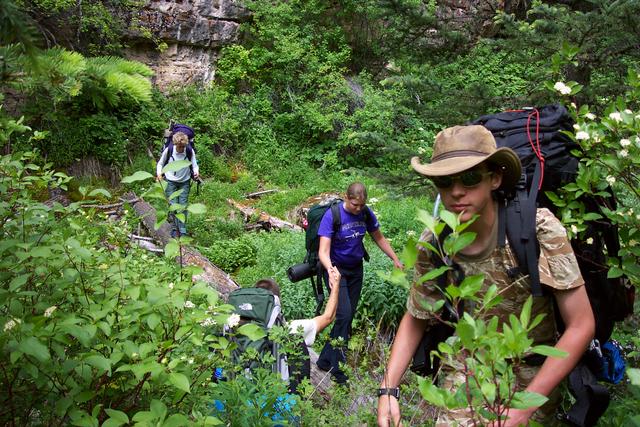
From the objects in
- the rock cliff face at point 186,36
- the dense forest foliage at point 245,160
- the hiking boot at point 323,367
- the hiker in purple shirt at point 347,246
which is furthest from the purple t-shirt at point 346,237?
the rock cliff face at point 186,36

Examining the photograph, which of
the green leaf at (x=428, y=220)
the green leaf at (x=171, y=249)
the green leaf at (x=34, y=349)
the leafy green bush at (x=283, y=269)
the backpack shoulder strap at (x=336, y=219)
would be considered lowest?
the leafy green bush at (x=283, y=269)

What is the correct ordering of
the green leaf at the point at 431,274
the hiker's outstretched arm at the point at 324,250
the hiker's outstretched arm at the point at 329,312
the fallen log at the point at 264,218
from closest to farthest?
the green leaf at the point at 431,274, the hiker's outstretched arm at the point at 329,312, the hiker's outstretched arm at the point at 324,250, the fallen log at the point at 264,218

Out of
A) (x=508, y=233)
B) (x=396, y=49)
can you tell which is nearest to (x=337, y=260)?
(x=396, y=49)

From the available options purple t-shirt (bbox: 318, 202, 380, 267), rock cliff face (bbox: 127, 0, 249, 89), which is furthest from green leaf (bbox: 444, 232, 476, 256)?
rock cliff face (bbox: 127, 0, 249, 89)

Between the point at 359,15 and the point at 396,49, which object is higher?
the point at 396,49

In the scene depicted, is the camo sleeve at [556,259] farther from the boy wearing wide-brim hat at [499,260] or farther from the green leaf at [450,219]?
the green leaf at [450,219]

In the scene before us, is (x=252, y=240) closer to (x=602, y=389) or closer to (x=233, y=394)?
(x=233, y=394)

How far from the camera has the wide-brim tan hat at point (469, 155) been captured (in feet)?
6.56

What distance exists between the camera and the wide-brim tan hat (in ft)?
6.56

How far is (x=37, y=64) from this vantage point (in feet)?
4.14

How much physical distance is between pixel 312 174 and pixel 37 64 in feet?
41.5

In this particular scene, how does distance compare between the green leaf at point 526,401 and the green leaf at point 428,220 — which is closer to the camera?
the green leaf at point 526,401

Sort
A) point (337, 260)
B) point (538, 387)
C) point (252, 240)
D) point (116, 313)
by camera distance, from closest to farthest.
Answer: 1. point (538, 387)
2. point (116, 313)
3. point (337, 260)
4. point (252, 240)

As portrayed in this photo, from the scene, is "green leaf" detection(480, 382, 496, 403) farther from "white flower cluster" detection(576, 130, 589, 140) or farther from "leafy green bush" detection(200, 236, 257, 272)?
"leafy green bush" detection(200, 236, 257, 272)
